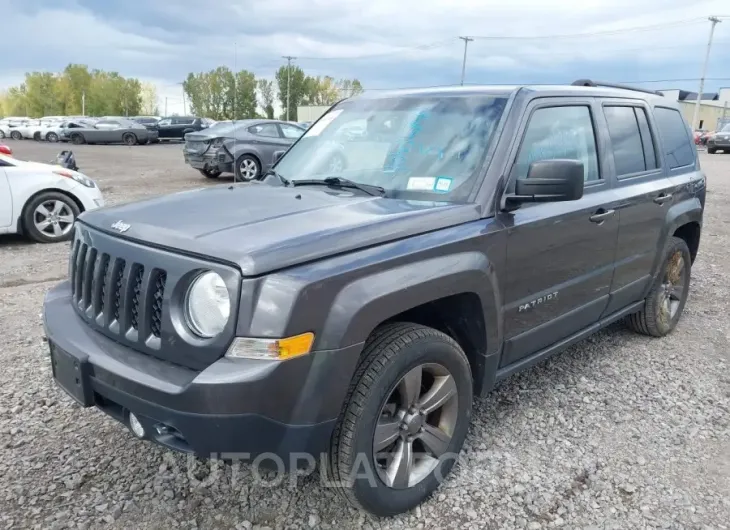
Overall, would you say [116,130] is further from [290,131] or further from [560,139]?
[560,139]

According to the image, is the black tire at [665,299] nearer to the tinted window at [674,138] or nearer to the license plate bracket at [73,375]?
the tinted window at [674,138]

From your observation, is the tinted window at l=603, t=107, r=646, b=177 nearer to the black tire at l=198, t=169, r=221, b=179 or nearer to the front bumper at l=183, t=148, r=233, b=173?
the front bumper at l=183, t=148, r=233, b=173

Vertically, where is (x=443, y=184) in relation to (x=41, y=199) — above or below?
above

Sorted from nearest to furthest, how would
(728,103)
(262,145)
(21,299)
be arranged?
1. (21,299)
2. (262,145)
3. (728,103)

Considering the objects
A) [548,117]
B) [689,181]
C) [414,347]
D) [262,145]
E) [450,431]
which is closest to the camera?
[414,347]

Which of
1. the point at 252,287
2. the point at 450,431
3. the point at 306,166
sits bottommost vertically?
the point at 450,431

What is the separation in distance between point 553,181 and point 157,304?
5.82 feet

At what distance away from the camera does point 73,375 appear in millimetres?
2477

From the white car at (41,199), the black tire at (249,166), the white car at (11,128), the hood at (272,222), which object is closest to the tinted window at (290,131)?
the black tire at (249,166)

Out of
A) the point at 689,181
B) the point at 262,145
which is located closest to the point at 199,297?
the point at 689,181

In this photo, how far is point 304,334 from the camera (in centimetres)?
212

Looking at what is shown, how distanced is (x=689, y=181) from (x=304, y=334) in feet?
12.4

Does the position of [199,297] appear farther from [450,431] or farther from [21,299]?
[21,299]

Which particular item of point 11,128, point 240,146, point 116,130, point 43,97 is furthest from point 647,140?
point 43,97
